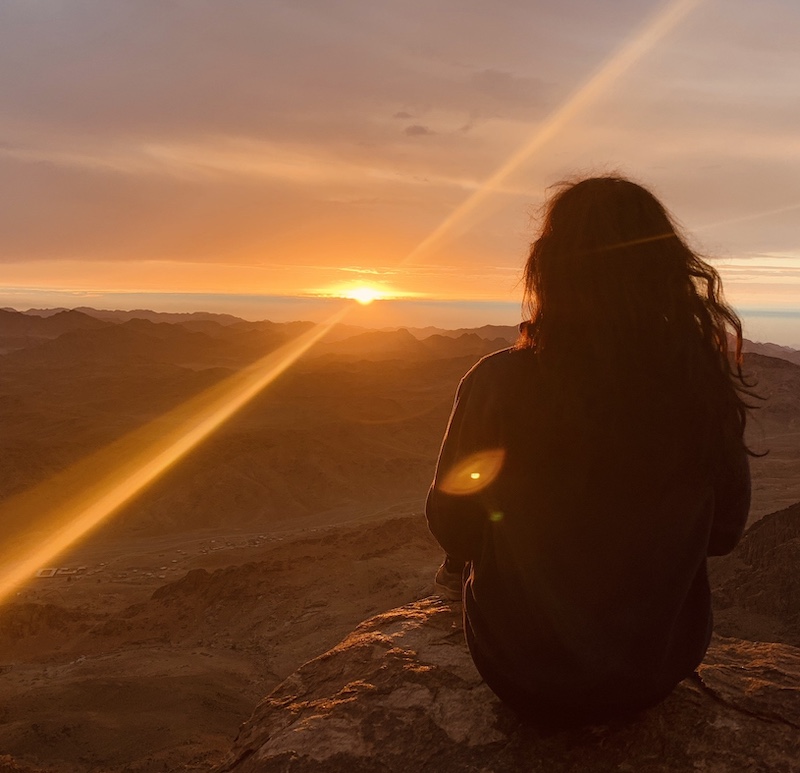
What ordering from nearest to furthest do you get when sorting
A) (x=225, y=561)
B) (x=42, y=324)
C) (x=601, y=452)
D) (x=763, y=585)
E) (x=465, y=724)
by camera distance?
(x=601, y=452) → (x=465, y=724) → (x=763, y=585) → (x=225, y=561) → (x=42, y=324)

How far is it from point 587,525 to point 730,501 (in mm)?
499

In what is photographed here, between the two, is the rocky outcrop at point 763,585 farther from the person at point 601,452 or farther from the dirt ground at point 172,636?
the person at point 601,452

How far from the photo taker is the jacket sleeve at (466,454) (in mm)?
1813

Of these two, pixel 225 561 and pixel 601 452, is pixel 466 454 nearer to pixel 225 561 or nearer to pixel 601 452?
pixel 601 452

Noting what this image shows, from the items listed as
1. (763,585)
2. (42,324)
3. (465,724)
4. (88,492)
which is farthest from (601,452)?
(42,324)

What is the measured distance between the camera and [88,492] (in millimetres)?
21609

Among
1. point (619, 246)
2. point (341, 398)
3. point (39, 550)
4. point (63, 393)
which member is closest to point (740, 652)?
point (619, 246)

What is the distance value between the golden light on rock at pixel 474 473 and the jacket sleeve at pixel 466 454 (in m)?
0.01

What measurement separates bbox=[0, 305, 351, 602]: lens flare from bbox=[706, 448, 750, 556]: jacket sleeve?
1494cm

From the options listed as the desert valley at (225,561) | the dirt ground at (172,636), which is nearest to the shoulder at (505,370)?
the desert valley at (225,561)

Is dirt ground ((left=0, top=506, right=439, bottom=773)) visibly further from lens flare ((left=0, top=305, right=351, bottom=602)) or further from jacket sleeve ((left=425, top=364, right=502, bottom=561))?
jacket sleeve ((left=425, top=364, right=502, bottom=561))

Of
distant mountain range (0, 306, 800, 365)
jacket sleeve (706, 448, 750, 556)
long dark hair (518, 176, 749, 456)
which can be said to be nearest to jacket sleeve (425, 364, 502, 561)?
long dark hair (518, 176, 749, 456)

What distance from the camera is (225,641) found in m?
9.45

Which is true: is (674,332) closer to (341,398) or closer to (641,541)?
(641,541)
